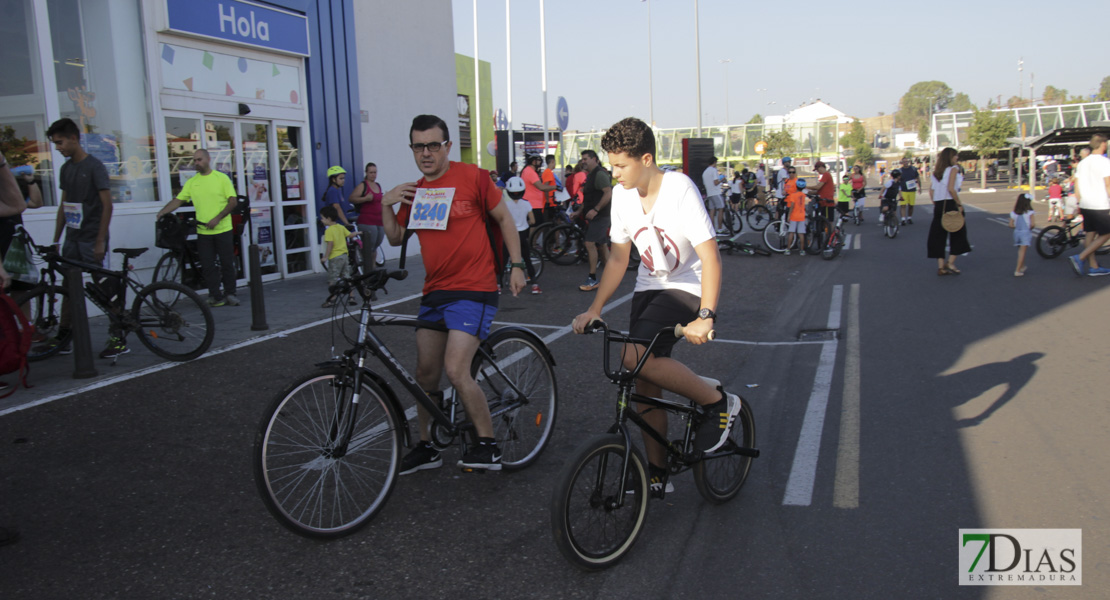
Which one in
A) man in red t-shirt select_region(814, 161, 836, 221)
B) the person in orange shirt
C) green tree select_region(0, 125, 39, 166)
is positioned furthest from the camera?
man in red t-shirt select_region(814, 161, 836, 221)

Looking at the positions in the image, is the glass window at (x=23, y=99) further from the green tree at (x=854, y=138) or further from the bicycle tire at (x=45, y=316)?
the green tree at (x=854, y=138)

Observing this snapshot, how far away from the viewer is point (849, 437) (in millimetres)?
5000

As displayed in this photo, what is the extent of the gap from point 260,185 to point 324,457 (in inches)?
388

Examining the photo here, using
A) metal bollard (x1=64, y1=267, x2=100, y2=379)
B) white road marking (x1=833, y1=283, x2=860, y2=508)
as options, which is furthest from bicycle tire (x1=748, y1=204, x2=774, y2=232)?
metal bollard (x1=64, y1=267, x2=100, y2=379)

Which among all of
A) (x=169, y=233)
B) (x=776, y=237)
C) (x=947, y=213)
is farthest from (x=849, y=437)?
A: (x=776, y=237)

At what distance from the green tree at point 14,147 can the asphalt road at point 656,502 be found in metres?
4.00

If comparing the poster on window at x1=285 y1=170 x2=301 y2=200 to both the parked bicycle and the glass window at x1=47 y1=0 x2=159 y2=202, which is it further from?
the parked bicycle

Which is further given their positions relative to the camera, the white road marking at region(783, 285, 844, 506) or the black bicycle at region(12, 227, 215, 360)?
the black bicycle at region(12, 227, 215, 360)

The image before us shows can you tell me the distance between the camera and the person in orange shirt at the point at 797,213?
15.6 meters

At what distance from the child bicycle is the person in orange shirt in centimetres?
1267

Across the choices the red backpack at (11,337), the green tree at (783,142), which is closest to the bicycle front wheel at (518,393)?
the red backpack at (11,337)

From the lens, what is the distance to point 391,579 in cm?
329

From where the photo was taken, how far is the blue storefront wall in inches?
529

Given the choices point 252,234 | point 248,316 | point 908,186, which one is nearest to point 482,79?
point 908,186
